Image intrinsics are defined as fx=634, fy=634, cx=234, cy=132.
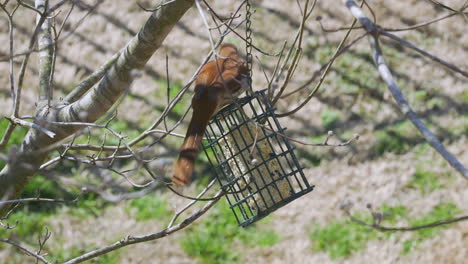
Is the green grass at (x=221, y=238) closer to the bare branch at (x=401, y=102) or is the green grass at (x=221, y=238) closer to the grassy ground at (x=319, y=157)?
the grassy ground at (x=319, y=157)

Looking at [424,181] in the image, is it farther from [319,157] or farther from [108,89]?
[108,89]

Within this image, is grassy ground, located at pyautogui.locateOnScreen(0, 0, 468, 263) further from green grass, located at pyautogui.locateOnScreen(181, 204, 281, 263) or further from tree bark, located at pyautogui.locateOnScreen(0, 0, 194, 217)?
tree bark, located at pyautogui.locateOnScreen(0, 0, 194, 217)

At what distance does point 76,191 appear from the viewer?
559cm

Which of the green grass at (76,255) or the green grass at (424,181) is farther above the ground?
the green grass at (76,255)

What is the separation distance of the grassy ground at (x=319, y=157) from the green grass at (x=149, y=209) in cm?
1

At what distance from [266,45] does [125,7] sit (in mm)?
1848

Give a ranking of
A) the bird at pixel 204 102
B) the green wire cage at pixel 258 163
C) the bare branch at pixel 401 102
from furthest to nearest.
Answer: the green wire cage at pixel 258 163
the bird at pixel 204 102
the bare branch at pixel 401 102

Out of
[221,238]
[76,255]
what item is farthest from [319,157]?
[76,255]

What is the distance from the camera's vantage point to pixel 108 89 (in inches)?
116

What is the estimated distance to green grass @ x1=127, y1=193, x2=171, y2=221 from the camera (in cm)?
564

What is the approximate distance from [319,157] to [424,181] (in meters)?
0.99

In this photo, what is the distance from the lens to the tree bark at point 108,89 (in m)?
2.88

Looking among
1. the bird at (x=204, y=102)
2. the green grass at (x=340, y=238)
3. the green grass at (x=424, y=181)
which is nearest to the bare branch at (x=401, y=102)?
the bird at (x=204, y=102)

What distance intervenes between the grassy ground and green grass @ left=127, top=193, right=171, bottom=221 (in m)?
0.01
